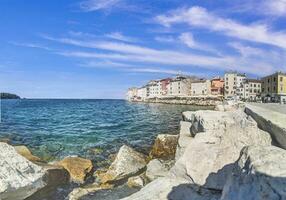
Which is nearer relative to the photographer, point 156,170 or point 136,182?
point 136,182

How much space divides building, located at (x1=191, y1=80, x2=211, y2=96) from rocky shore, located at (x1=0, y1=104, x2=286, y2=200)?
15448 centimetres

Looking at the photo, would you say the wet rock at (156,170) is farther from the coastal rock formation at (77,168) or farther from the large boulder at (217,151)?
the large boulder at (217,151)

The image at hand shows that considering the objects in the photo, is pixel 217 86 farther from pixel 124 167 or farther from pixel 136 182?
pixel 136 182

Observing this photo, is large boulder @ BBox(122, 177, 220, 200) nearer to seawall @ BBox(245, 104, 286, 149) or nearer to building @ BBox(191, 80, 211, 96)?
seawall @ BBox(245, 104, 286, 149)

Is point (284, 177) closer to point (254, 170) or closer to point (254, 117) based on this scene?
point (254, 170)

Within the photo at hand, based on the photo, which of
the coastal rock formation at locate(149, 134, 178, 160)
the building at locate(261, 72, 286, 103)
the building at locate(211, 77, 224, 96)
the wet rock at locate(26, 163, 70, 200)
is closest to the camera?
the wet rock at locate(26, 163, 70, 200)

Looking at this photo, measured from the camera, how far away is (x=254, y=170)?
5684 millimetres

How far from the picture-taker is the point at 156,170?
14.5 metres

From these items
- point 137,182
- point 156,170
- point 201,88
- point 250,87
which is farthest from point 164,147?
point 201,88

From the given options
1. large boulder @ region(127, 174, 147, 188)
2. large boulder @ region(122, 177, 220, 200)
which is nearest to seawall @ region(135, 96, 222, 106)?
large boulder @ region(127, 174, 147, 188)

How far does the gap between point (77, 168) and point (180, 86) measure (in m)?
170

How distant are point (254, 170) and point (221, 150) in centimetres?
359

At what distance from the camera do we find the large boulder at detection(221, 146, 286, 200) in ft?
17.2

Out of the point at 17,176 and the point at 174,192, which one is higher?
the point at 174,192
